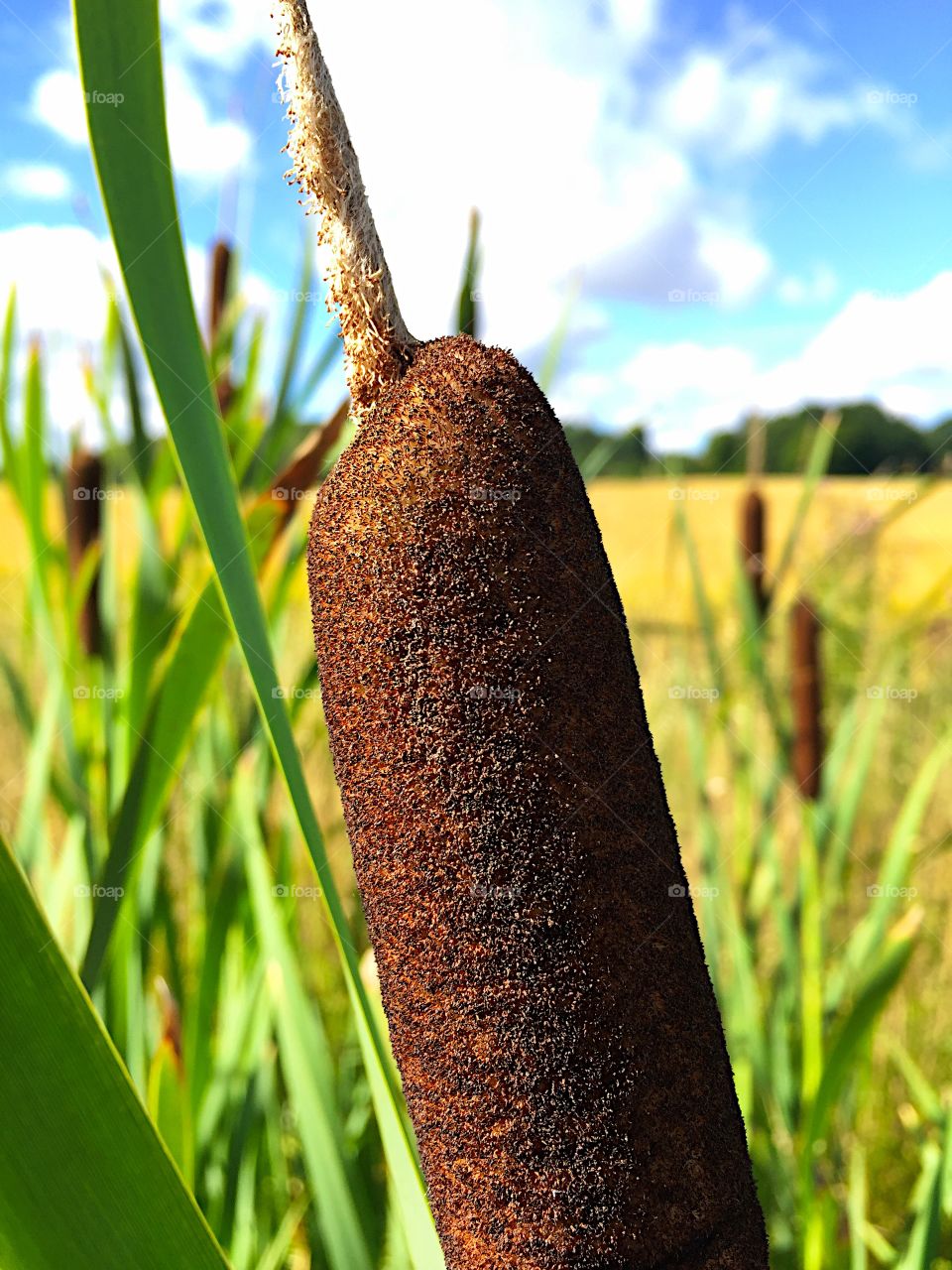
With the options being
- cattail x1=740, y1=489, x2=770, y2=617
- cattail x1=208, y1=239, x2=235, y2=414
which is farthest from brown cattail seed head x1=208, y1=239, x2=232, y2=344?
cattail x1=740, y1=489, x2=770, y2=617

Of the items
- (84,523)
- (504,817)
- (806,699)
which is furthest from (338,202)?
(806,699)

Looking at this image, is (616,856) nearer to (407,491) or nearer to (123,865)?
(407,491)

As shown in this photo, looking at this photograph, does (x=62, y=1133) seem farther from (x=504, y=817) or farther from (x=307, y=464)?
(x=307, y=464)

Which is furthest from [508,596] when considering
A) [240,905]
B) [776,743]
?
[776,743]

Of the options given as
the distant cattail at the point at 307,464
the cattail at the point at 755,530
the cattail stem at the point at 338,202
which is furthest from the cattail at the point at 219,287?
the cattail stem at the point at 338,202

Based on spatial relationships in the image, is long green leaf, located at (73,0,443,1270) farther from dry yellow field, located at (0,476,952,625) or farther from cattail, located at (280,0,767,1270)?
dry yellow field, located at (0,476,952,625)

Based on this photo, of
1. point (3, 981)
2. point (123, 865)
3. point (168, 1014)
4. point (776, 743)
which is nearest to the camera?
point (3, 981)
